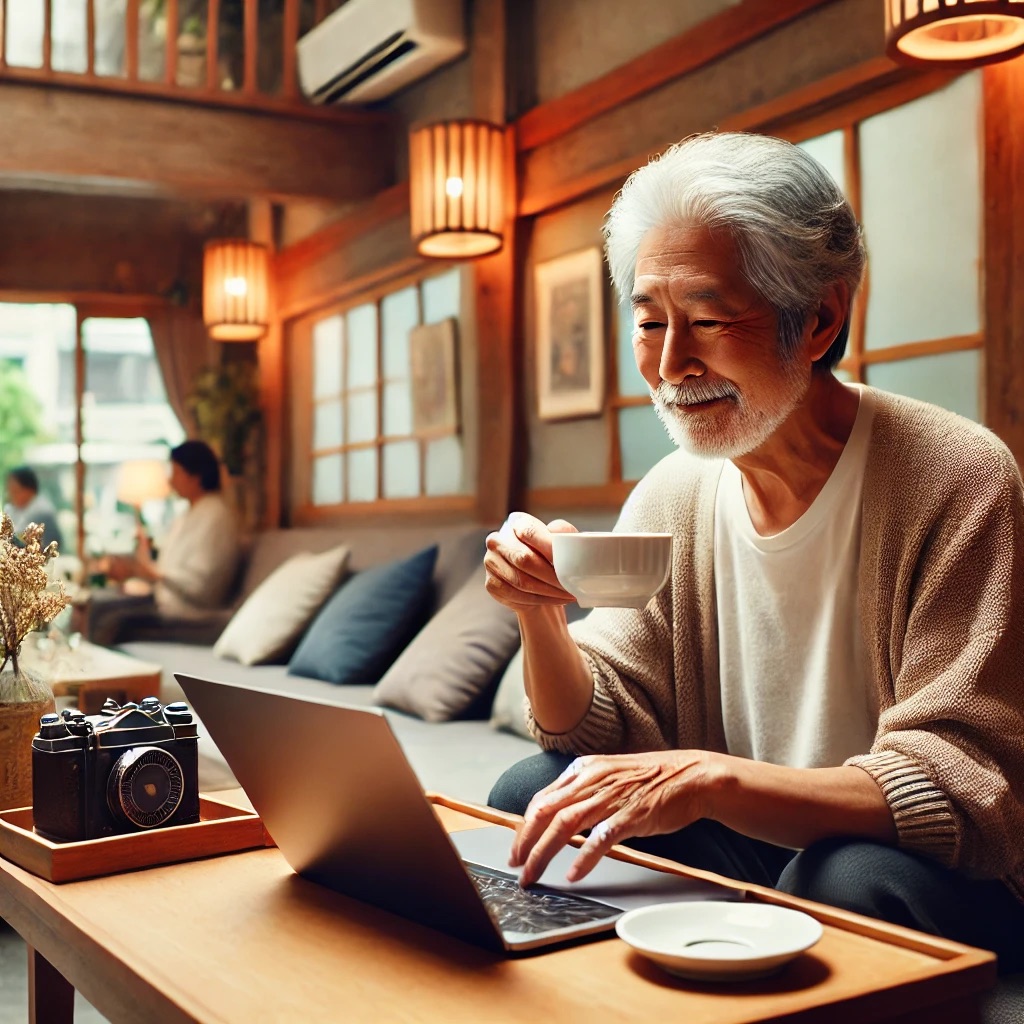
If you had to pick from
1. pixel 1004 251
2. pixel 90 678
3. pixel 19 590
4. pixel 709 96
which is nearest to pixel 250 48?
pixel 709 96

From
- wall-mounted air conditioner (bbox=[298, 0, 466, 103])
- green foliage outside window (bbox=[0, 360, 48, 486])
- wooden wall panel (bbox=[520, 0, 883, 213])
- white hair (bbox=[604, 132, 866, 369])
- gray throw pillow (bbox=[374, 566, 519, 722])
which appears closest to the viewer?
white hair (bbox=[604, 132, 866, 369])

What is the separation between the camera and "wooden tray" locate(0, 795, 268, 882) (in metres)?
1.16

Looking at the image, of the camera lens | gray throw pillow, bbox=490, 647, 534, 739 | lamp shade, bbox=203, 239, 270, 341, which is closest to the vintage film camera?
the camera lens

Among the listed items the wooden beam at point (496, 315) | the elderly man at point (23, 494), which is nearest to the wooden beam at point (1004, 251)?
the wooden beam at point (496, 315)

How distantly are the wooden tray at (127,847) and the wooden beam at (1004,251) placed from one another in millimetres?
1538

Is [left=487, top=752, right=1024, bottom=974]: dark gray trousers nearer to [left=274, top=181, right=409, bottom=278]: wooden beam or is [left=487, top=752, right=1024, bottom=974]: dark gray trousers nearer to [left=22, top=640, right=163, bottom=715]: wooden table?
[left=22, top=640, right=163, bottom=715]: wooden table

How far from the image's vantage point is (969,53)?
2092 mm

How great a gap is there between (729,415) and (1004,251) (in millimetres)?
1181

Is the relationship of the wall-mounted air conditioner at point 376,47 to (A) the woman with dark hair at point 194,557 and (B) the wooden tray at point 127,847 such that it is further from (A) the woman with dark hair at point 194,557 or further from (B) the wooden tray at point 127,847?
(B) the wooden tray at point 127,847

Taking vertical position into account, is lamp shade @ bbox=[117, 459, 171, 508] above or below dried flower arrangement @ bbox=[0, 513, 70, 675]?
above

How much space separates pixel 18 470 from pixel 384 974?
6.48m

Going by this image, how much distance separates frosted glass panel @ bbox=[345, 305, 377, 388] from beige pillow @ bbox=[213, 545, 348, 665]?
1090 millimetres

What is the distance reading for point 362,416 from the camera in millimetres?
5227

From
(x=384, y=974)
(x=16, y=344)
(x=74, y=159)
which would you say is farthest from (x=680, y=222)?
(x=16, y=344)
